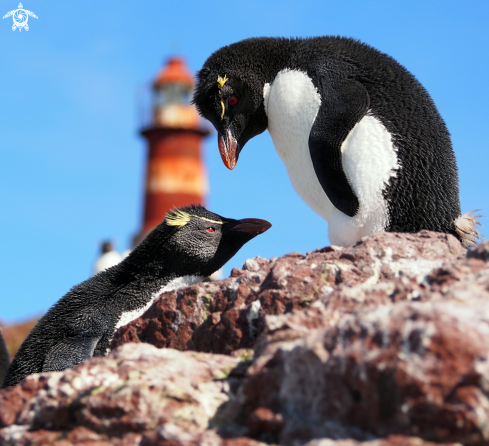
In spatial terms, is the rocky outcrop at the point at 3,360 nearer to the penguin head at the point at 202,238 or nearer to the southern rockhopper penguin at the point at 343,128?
the penguin head at the point at 202,238

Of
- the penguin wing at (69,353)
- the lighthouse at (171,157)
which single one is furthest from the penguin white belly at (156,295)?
the lighthouse at (171,157)

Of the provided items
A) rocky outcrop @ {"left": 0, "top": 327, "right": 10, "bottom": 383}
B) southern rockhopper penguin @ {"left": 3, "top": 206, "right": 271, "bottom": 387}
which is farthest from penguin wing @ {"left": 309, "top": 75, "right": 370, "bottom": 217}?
rocky outcrop @ {"left": 0, "top": 327, "right": 10, "bottom": 383}

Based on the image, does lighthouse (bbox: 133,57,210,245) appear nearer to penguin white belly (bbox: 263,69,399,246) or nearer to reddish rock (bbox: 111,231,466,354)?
penguin white belly (bbox: 263,69,399,246)

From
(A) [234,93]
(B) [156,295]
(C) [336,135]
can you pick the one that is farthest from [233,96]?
(B) [156,295]

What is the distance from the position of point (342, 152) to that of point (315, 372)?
6.86ft

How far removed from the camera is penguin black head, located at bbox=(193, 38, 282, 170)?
12.5 ft

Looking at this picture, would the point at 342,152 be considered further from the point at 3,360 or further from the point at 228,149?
the point at 3,360

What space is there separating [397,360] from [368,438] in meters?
0.18

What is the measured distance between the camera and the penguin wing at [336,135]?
11.2ft

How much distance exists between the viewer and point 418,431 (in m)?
1.39

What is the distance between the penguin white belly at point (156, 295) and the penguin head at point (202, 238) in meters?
0.04

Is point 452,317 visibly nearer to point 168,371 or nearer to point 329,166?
point 168,371

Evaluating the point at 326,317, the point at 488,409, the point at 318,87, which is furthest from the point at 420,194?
the point at 488,409

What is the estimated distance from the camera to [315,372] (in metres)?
1.54
